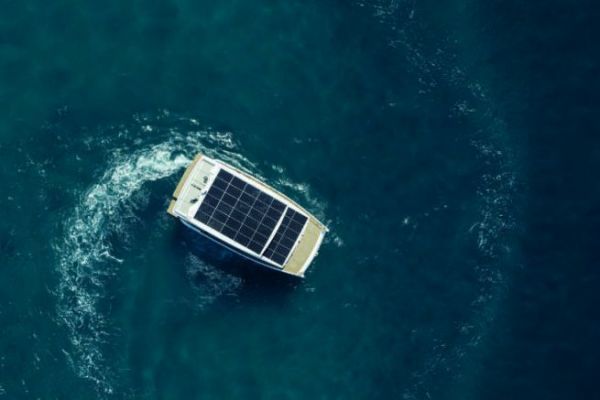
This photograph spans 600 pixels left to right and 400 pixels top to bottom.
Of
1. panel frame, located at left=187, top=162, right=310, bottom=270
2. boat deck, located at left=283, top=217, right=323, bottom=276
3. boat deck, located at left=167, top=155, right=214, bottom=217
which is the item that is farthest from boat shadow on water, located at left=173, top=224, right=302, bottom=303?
boat deck, located at left=167, top=155, right=214, bottom=217

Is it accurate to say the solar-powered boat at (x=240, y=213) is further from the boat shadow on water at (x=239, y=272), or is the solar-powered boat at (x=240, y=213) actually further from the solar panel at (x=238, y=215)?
the boat shadow on water at (x=239, y=272)

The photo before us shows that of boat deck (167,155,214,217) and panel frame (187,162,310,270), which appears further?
boat deck (167,155,214,217)

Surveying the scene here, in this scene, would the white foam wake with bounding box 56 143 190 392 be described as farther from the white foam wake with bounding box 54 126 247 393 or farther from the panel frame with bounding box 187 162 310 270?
the panel frame with bounding box 187 162 310 270

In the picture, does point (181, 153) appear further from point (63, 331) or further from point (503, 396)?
point (503, 396)

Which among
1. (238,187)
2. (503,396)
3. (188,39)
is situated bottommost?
(503,396)

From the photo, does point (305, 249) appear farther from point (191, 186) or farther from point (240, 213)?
point (191, 186)

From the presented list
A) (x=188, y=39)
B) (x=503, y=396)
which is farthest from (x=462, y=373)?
Result: (x=188, y=39)
